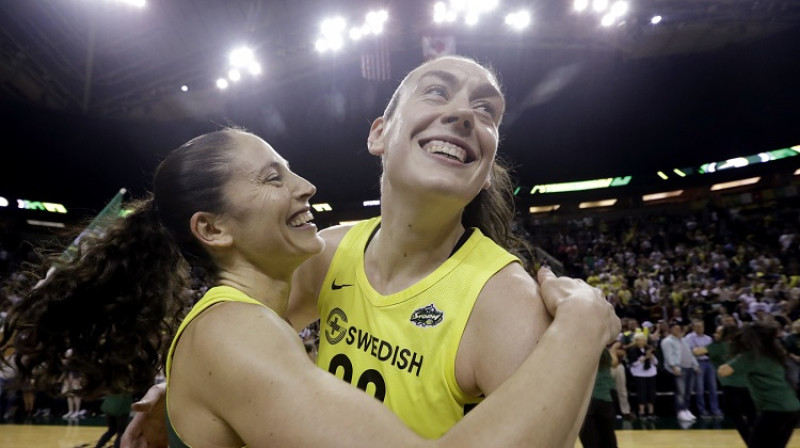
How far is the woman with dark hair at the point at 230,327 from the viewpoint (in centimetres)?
109

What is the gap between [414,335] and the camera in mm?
1459

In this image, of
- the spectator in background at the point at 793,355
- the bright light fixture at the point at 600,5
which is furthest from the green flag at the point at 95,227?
the bright light fixture at the point at 600,5

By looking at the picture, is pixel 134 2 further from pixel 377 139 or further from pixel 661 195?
pixel 661 195

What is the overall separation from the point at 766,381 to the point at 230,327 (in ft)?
17.5

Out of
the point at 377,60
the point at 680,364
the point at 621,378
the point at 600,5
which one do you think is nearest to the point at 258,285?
the point at 621,378

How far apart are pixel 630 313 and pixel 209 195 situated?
11.4 meters

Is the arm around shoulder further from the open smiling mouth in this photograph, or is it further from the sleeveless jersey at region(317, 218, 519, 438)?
the open smiling mouth

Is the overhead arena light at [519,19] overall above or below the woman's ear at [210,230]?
above

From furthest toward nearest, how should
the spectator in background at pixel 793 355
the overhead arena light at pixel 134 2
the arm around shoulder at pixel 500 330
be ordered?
the overhead arena light at pixel 134 2, the spectator in background at pixel 793 355, the arm around shoulder at pixel 500 330

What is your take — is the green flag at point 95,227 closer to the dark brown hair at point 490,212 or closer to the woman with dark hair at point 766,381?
the dark brown hair at point 490,212

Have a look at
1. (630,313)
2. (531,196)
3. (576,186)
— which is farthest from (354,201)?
(630,313)

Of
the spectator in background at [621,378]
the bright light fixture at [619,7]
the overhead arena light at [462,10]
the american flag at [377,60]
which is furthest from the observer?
the american flag at [377,60]

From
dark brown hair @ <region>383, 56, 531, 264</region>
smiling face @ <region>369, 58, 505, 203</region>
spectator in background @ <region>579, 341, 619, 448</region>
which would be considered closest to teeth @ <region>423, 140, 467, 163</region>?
smiling face @ <region>369, 58, 505, 203</region>

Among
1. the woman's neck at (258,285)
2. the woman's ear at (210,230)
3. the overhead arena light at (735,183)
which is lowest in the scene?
the woman's neck at (258,285)
